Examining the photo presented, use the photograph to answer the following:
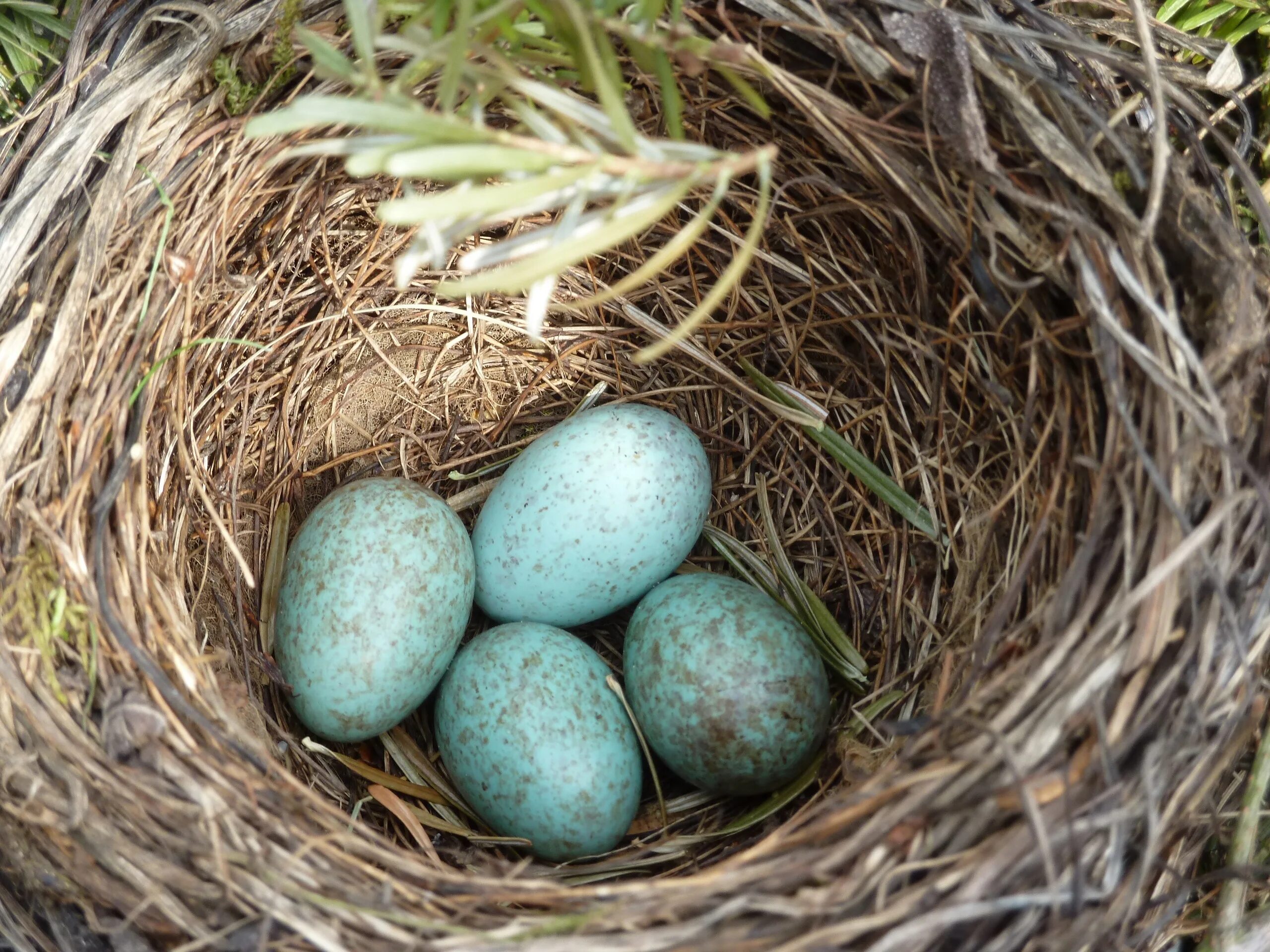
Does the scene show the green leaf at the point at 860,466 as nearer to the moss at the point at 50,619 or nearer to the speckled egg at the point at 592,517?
the speckled egg at the point at 592,517

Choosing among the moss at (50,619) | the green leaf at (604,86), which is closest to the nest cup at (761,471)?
the moss at (50,619)

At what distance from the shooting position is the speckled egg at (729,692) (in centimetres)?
121

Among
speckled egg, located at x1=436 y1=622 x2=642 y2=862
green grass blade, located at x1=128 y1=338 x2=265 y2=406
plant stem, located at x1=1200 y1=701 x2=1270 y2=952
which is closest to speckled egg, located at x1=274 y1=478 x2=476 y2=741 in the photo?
speckled egg, located at x1=436 y1=622 x2=642 y2=862

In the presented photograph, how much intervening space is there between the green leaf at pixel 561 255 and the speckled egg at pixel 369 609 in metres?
0.57

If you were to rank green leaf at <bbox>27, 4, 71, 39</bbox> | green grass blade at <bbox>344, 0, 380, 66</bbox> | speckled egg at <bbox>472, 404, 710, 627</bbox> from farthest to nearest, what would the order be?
speckled egg at <bbox>472, 404, 710, 627</bbox>
green leaf at <bbox>27, 4, 71, 39</bbox>
green grass blade at <bbox>344, 0, 380, 66</bbox>

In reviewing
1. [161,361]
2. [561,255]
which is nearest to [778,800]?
[561,255]

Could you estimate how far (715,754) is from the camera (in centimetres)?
122

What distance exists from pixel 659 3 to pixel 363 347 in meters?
0.78

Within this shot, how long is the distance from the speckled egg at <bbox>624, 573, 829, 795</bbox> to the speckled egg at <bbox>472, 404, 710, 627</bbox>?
0.10 m

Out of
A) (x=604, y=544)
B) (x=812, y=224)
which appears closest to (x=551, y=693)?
(x=604, y=544)

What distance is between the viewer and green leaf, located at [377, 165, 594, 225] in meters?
0.70

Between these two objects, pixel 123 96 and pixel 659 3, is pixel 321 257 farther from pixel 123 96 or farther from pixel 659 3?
pixel 659 3

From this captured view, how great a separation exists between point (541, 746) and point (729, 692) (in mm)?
241

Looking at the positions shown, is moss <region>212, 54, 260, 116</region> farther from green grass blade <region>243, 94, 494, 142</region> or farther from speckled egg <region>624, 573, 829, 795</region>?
speckled egg <region>624, 573, 829, 795</region>
